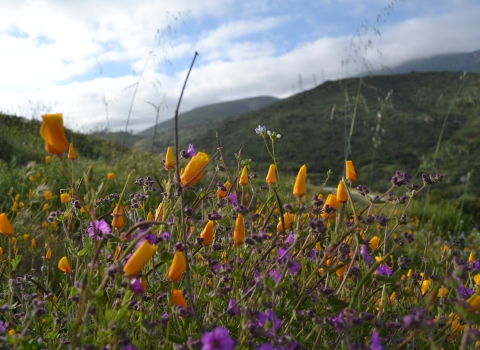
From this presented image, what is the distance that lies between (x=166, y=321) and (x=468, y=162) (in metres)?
28.0

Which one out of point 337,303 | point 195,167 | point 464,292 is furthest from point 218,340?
point 464,292

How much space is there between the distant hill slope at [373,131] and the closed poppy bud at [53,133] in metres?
19.9

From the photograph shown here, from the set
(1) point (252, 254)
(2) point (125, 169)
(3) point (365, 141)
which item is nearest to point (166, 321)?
(1) point (252, 254)

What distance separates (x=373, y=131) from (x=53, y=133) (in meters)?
34.5

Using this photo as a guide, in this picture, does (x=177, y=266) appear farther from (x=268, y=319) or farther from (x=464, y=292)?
(x=464, y=292)

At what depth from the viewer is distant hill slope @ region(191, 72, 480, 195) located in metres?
26.1

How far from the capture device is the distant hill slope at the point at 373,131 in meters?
26.1

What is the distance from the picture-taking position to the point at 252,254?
1.55 metres

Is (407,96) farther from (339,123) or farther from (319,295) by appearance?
(319,295)

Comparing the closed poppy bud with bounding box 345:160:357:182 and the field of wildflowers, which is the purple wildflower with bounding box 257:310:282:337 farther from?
the closed poppy bud with bounding box 345:160:357:182

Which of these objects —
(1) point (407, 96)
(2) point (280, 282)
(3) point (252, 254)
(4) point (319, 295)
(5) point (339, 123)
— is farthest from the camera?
(1) point (407, 96)

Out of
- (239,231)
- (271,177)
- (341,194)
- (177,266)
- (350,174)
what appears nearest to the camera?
(177,266)

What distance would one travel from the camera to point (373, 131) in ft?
110

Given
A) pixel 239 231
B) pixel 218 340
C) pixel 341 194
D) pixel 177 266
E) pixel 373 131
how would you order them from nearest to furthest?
pixel 218 340, pixel 177 266, pixel 239 231, pixel 341 194, pixel 373 131
